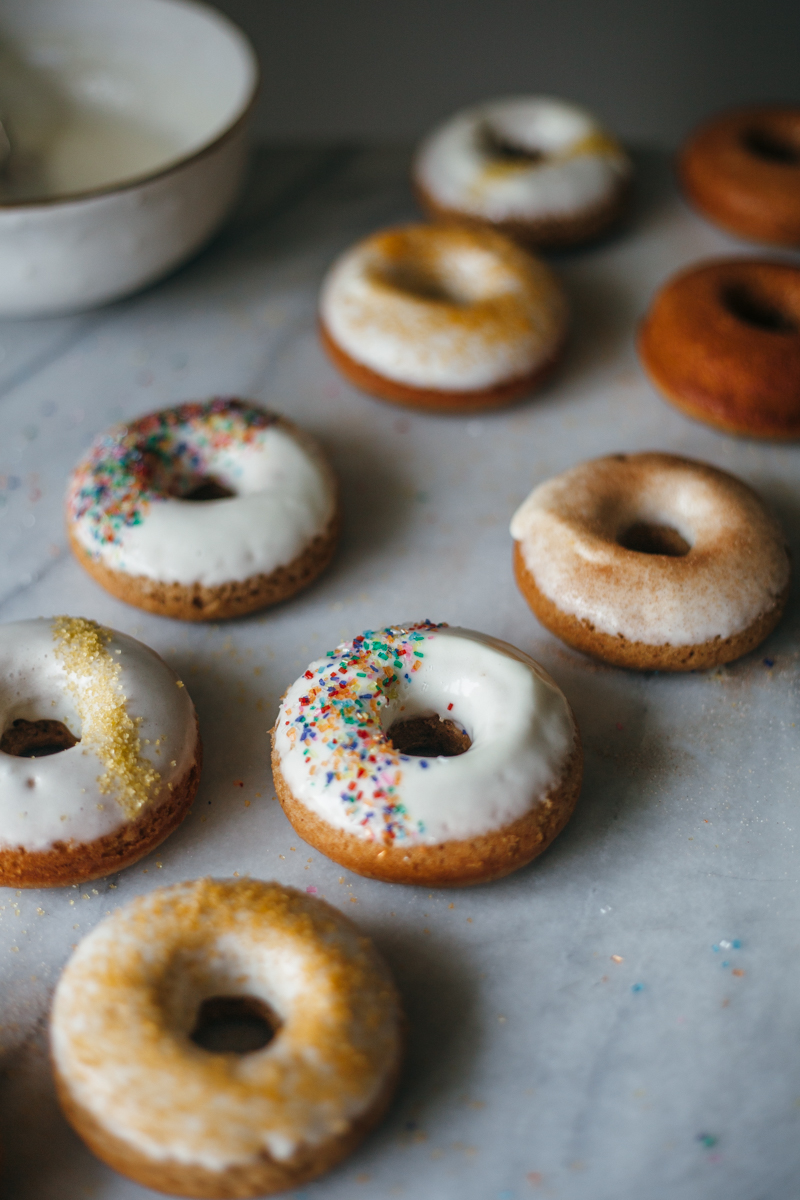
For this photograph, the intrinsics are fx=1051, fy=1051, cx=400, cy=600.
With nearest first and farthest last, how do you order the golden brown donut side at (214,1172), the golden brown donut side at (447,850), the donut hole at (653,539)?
the golden brown donut side at (214,1172)
the golden brown donut side at (447,850)
the donut hole at (653,539)

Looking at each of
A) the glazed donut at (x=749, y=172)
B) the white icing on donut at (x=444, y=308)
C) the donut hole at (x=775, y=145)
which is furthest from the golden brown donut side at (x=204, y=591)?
the donut hole at (x=775, y=145)

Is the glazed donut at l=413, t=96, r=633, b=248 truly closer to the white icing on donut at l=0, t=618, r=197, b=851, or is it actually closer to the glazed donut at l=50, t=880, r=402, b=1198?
the white icing on donut at l=0, t=618, r=197, b=851

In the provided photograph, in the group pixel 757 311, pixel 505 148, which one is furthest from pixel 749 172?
pixel 505 148

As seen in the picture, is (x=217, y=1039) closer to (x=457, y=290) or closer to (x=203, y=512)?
(x=203, y=512)

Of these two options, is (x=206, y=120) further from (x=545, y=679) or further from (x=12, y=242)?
(x=545, y=679)

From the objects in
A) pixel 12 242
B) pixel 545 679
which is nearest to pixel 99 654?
pixel 545 679

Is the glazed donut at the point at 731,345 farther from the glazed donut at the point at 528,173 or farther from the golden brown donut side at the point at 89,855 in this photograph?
the golden brown donut side at the point at 89,855

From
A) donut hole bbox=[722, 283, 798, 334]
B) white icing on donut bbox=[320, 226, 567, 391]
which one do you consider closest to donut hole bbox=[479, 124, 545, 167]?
white icing on donut bbox=[320, 226, 567, 391]
